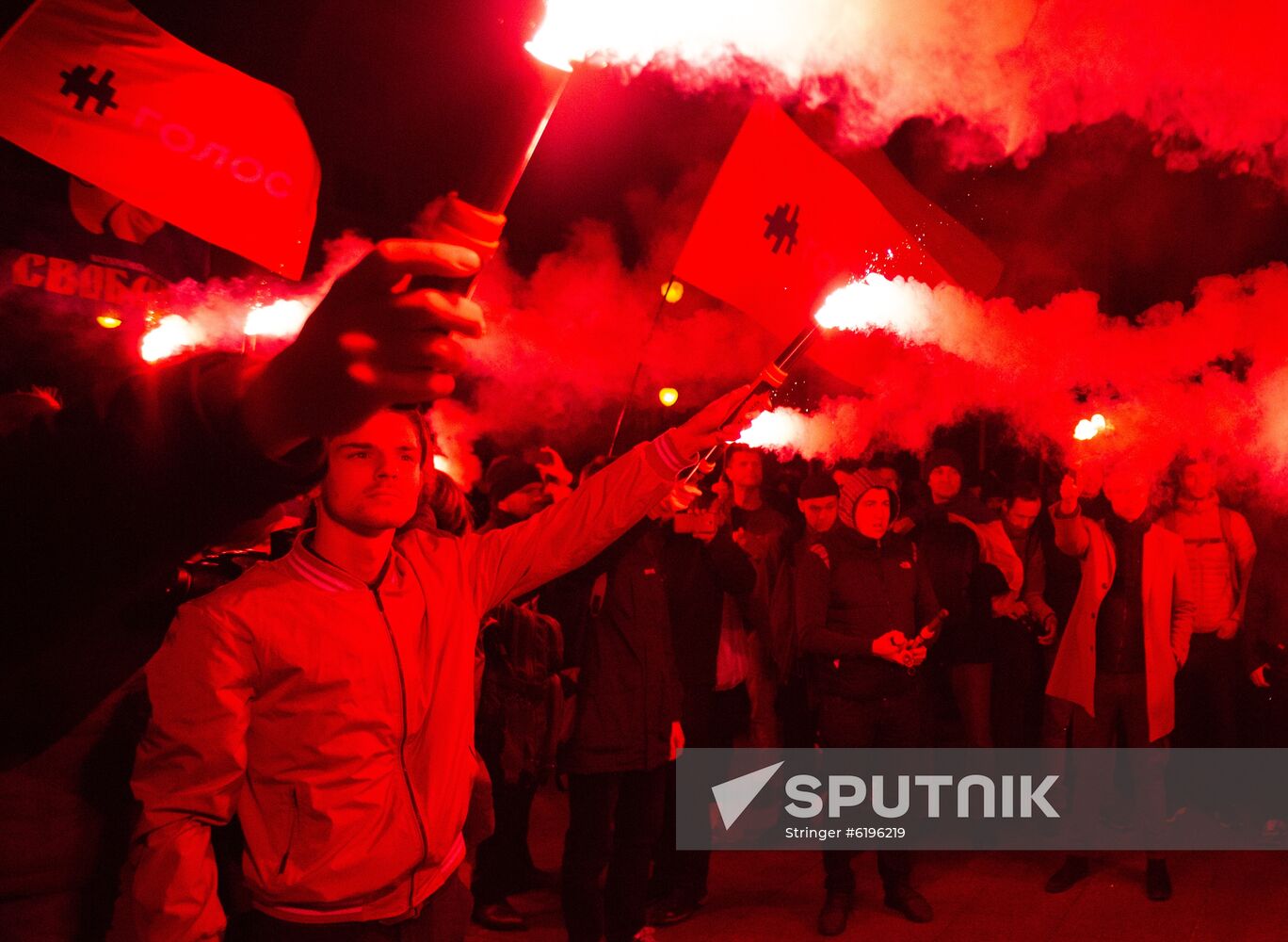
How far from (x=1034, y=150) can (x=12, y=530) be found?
17.9 feet

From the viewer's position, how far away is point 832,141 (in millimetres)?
5406

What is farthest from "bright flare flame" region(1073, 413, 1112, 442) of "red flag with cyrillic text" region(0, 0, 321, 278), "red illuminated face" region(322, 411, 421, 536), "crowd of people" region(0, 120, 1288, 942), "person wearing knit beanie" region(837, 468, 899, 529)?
"red flag with cyrillic text" region(0, 0, 321, 278)

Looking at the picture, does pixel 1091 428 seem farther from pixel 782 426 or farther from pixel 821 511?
pixel 782 426

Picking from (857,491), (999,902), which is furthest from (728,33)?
(999,902)

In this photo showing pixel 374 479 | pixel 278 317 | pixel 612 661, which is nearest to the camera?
pixel 374 479

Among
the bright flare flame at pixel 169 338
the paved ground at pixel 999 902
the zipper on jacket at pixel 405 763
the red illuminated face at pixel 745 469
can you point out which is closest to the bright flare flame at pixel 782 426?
the red illuminated face at pixel 745 469

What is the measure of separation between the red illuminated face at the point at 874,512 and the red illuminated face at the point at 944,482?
61.8 inches

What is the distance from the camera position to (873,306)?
492cm

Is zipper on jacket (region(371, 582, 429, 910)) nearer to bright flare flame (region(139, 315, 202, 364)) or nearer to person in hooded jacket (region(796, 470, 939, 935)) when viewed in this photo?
person in hooded jacket (region(796, 470, 939, 935))

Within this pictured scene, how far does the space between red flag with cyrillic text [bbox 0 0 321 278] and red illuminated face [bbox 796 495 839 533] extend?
12.3ft

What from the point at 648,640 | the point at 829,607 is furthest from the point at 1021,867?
the point at 648,640

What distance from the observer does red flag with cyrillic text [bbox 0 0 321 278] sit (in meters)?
6.15

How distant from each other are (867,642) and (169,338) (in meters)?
6.04

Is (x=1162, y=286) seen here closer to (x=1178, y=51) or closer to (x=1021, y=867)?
(x=1178, y=51)
